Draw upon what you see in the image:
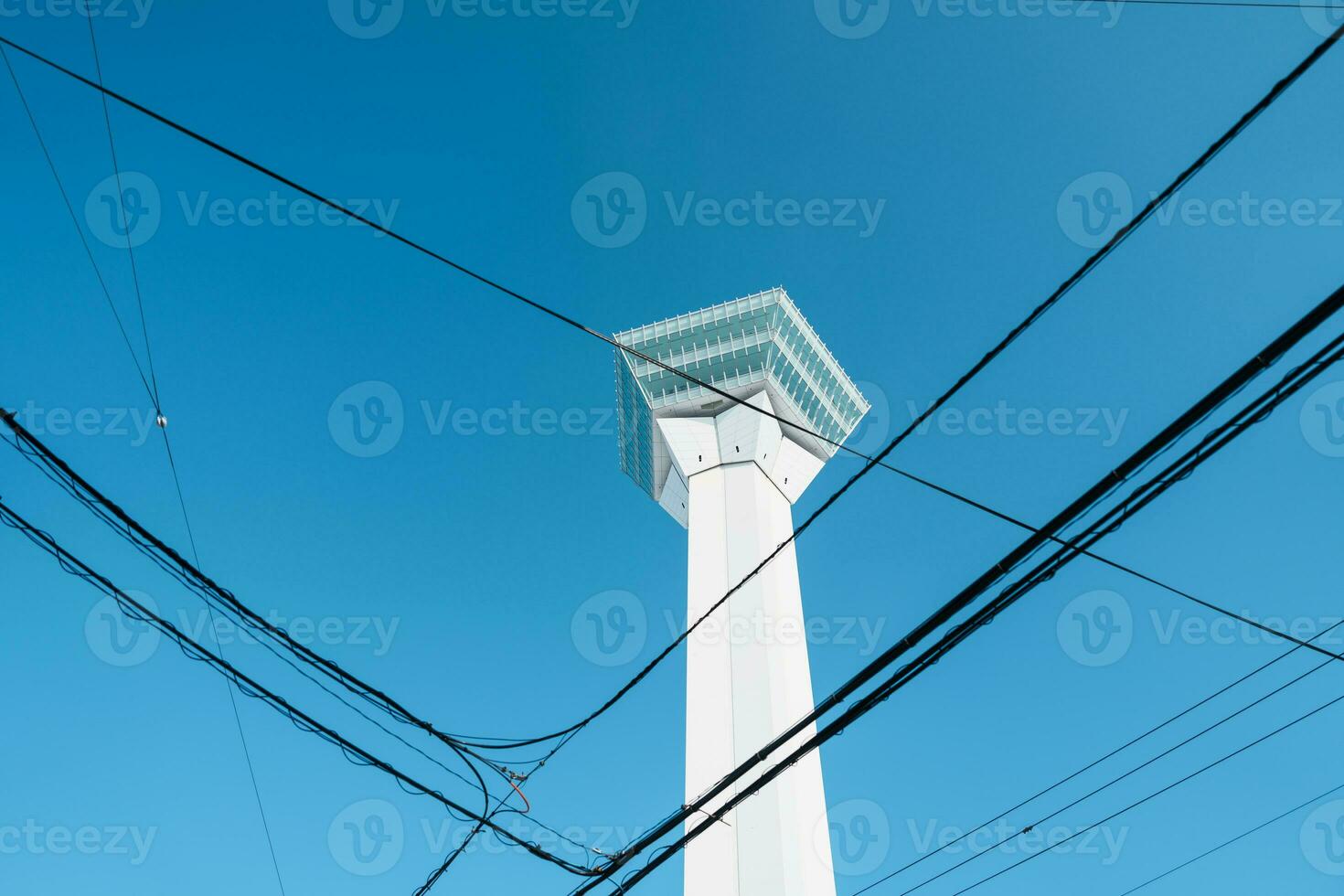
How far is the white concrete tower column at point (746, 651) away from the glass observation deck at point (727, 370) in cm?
94

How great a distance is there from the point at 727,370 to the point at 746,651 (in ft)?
51.2

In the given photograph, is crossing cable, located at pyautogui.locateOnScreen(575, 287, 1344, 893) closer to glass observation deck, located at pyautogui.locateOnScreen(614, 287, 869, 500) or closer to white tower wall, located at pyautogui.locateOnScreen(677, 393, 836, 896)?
white tower wall, located at pyautogui.locateOnScreen(677, 393, 836, 896)

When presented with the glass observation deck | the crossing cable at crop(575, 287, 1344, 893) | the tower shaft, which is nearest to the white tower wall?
the tower shaft

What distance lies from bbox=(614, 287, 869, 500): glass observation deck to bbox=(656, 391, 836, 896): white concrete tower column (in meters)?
0.94

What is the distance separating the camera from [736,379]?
45969mm

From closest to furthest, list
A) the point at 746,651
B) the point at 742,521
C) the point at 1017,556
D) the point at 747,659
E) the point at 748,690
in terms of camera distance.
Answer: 1. the point at 1017,556
2. the point at 748,690
3. the point at 747,659
4. the point at 746,651
5. the point at 742,521

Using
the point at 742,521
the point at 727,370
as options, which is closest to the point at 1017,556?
the point at 742,521

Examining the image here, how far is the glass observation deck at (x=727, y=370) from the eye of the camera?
45812 mm

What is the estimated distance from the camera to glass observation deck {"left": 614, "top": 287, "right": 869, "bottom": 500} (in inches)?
1804

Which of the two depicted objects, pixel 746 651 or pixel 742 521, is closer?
pixel 746 651

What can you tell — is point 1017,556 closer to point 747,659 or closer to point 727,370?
point 747,659

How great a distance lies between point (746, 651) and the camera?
35.4 metres

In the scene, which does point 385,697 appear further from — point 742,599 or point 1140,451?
point 742,599

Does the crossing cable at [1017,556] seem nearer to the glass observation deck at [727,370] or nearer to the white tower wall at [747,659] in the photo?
the white tower wall at [747,659]
